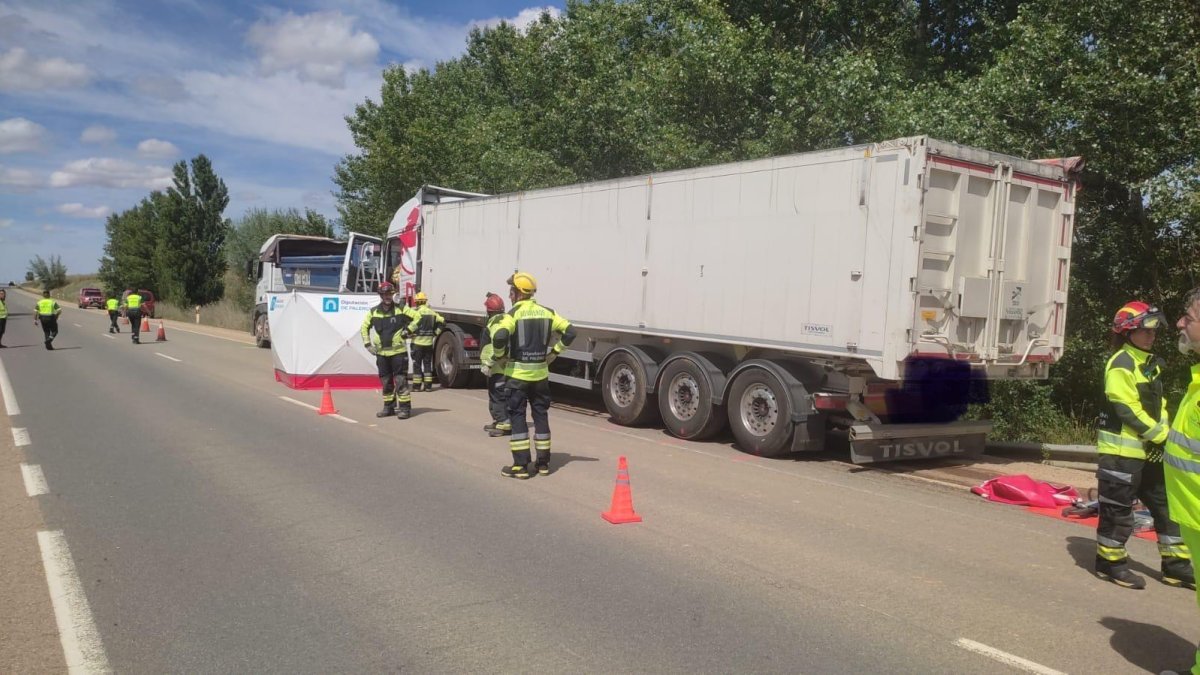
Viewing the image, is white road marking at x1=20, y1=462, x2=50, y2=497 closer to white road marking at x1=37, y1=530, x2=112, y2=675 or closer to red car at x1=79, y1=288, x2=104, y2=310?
white road marking at x1=37, y1=530, x2=112, y2=675

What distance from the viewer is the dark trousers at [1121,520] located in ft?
16.5

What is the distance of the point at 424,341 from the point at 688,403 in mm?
5479

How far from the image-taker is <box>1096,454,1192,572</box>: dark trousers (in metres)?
5.03

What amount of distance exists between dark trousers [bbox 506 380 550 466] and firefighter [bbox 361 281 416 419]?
12.9 feet

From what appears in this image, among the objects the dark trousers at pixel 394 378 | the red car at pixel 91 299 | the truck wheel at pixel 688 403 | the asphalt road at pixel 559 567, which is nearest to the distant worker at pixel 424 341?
the dark trousers at pixel 394 378

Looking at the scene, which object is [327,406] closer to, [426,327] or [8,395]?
[426,327]

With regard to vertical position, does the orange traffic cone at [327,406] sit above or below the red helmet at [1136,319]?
below

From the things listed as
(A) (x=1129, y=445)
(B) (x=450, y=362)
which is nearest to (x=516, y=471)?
(A) (x=1129, y=445)

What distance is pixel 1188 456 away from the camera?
3.23m

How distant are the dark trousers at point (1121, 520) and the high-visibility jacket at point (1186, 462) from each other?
1.85m

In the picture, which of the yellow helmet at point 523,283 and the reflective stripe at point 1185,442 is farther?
the yellow helmet at point 523,283

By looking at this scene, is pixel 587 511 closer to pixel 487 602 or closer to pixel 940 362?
pixel 487 602

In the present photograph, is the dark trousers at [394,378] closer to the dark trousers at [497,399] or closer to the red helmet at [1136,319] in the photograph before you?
the dark trousers at [497,399]

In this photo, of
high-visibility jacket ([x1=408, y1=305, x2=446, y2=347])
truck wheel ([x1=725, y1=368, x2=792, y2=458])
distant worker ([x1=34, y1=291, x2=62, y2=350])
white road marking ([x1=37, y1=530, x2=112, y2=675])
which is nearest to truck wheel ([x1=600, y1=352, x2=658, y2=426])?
truck wheel ([x1=725, y1=368, x2=792, y2=458])
